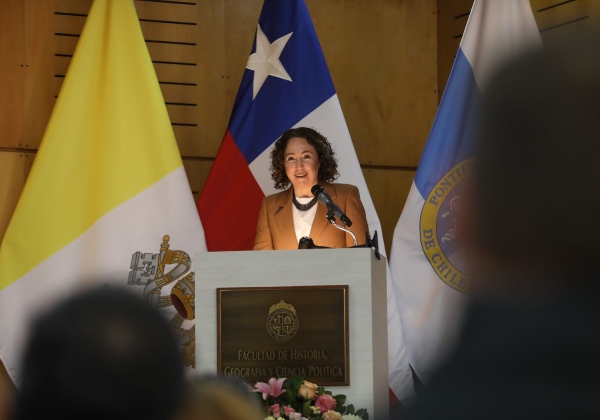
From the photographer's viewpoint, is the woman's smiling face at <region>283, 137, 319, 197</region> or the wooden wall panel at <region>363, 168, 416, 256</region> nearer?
the woman's smiling face at <region>283, 137, 319, 197</region>

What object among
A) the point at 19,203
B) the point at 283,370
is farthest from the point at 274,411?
the point at 19,203

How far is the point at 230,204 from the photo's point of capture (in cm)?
538

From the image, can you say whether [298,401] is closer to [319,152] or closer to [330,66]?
[319,152]

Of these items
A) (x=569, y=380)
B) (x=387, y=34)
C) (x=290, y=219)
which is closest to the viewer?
(x=569, y=380)

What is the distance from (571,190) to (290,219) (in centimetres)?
396

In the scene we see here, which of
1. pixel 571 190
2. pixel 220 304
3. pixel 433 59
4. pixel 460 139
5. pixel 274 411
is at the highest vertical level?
pixel 433 59

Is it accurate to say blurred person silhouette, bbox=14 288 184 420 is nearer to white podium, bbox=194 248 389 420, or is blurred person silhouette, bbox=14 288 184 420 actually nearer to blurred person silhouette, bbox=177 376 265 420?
blurred person silhouette, bbox=177 376 265 420

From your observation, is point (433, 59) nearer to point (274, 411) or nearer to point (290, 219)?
point (290, 219)

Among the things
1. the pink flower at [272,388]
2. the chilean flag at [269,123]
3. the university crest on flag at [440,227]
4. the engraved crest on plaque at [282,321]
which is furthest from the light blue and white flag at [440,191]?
the pink flower at [272,388]

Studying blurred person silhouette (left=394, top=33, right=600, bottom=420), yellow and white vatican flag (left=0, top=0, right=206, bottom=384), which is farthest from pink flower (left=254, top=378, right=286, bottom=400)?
blurred person silhouette (left=394, top=33, right=600, bottom=420)

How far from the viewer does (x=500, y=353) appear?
0.50 meters

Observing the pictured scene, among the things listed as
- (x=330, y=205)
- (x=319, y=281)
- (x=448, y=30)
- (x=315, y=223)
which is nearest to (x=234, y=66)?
(x=448, y=30)

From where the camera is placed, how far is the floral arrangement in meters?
3.10

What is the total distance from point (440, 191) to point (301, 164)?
116cm
